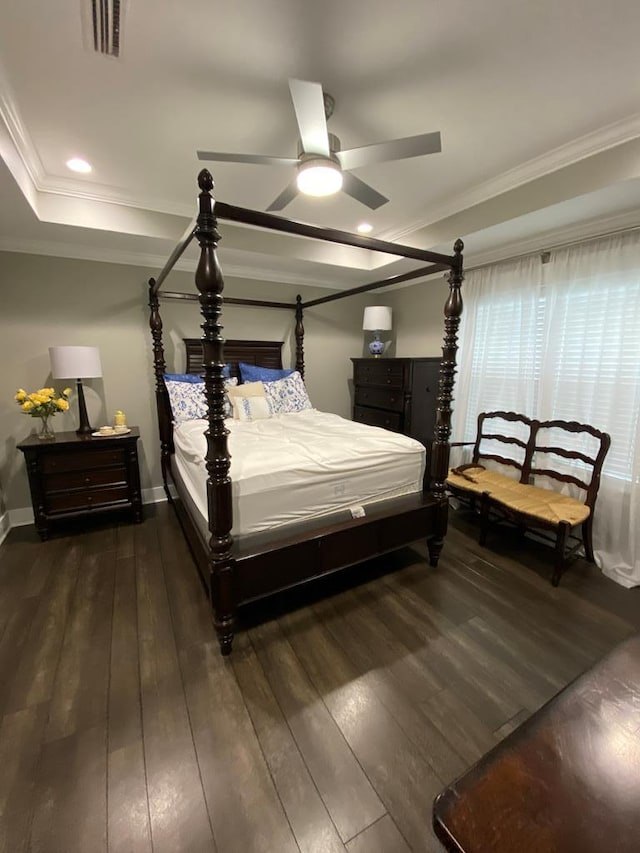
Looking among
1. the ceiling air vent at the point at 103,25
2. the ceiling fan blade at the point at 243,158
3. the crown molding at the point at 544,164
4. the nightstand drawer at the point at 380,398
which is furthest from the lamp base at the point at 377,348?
the ceiling air vent at the point at 103,25

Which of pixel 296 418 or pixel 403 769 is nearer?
pixel 403 769

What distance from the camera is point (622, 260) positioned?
234 centimetres

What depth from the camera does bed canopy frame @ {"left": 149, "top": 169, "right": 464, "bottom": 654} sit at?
146cm

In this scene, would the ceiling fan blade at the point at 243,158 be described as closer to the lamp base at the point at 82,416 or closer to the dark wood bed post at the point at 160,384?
the dark wood bed post at the point at 160,384

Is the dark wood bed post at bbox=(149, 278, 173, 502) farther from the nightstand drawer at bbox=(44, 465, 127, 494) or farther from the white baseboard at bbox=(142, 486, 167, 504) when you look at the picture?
the nightstand drawer at bbox=(44, 465, 127, 494)

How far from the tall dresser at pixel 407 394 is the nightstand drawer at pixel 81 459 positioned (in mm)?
2651

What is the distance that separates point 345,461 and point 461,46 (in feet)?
6.24

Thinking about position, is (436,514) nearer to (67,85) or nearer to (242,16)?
(242,16)

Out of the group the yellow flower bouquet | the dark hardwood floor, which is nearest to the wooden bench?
the dark hardwood floor

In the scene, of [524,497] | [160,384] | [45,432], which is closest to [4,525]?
[45,432]

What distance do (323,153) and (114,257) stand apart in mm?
2407

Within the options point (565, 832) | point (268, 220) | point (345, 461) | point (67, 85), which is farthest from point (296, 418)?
point (565, 832)

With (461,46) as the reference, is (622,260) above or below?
below

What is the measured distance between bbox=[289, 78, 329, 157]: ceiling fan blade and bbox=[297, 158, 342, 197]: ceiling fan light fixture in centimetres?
4
